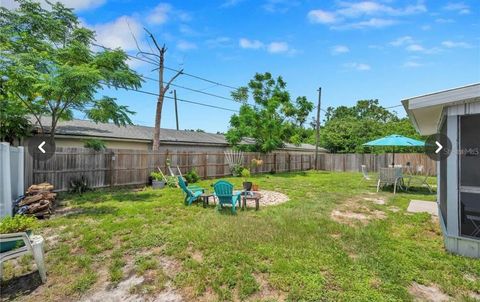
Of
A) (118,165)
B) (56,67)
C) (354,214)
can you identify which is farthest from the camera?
(118,165)

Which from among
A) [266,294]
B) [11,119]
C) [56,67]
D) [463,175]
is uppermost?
[56,67]

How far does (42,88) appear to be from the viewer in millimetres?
6852

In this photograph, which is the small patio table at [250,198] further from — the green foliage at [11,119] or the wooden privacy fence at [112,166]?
the green foliage at [11,119]

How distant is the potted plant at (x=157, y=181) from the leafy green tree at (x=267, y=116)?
702 centimetres

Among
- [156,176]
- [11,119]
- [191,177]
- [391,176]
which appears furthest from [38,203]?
[391,176]

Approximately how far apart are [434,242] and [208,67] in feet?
54.6

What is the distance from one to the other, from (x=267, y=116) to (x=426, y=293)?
1645 centimetres

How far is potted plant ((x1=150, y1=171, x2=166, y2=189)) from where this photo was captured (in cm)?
1156

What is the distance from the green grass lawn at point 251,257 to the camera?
3.16 metres

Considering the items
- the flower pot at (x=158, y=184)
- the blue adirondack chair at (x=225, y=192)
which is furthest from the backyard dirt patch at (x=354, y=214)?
the flower pot at (x=158, y=184)

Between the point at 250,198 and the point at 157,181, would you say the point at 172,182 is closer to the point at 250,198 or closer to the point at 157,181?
the point at 157,181

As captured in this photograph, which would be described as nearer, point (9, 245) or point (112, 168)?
point (9, 245)

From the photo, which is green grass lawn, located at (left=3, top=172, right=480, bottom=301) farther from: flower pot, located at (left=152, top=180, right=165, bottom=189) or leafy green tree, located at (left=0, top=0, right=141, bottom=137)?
flower pot, located at (left=152, top=180, right=165, bottom=189)

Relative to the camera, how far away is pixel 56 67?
7.34 meters
